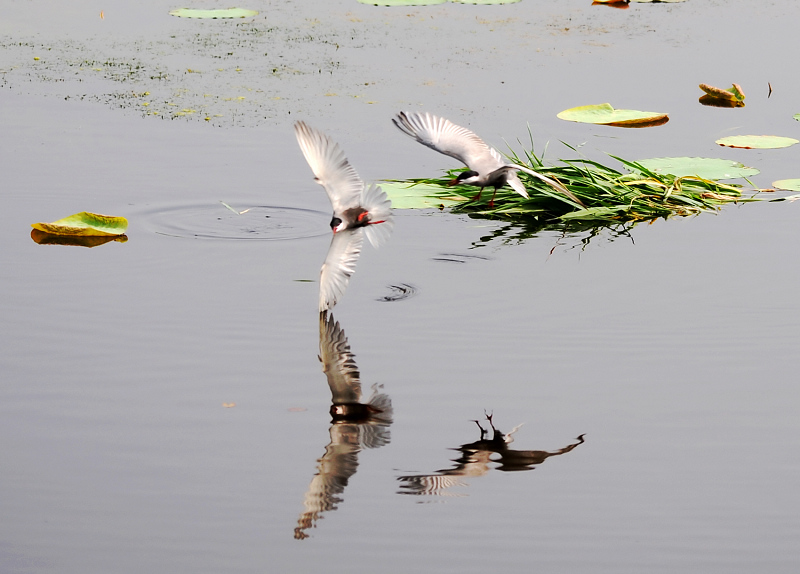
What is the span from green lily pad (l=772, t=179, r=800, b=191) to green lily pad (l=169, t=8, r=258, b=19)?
256 inches

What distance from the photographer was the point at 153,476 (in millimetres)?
3510

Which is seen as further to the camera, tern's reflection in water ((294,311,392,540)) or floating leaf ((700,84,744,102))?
A: floating leaf ((700,84,744,102))

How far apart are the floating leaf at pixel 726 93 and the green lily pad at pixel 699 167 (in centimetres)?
143

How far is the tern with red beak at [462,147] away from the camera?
18.6ft

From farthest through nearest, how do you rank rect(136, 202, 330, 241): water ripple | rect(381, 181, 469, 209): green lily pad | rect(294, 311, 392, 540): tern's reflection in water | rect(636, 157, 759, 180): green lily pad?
rect(636, 157, 759, 180): green lily pad < rect(381, 181, 469, 209): green lily pad < rect(136, 202, 330, 241): water ripple < rect(294, 311, 392, 540): tern's reflection in water

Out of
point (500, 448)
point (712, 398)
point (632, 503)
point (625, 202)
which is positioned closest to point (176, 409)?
point (500, 448)

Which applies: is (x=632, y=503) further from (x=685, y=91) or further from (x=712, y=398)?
(x=685, y=91)

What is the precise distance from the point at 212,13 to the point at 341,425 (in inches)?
332

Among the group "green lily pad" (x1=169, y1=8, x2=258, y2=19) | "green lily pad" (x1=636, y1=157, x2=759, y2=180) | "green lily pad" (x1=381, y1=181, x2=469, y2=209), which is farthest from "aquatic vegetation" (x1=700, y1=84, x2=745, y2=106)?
"green lily pad" (x1=169, y1=8, x2=258, y2=19)

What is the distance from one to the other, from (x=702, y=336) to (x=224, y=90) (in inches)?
199

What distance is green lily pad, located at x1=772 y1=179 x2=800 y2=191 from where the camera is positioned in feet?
21.5

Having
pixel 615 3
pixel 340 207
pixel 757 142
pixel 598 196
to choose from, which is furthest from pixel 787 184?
pixel 615 3

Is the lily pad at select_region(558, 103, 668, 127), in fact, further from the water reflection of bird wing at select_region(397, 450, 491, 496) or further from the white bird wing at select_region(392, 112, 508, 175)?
the water reflection of bird wing at select_region(397, 450, 491, 496)

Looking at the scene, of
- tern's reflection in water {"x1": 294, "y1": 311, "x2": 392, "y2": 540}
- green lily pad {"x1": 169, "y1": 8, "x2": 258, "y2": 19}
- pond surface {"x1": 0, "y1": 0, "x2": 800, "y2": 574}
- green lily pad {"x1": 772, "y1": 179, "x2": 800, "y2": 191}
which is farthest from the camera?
green lily pad {"x1": 169, "y1": 8, "x2": 258, "y2": 19}
